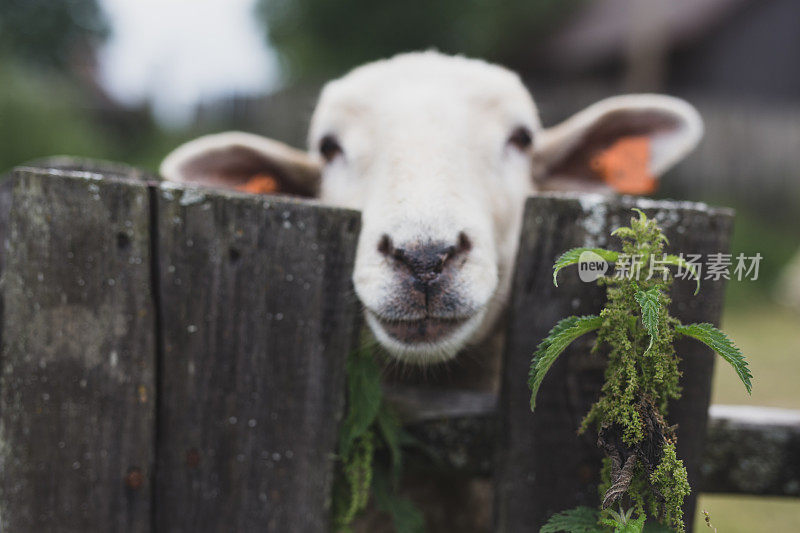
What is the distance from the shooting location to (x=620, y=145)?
8.59 feet

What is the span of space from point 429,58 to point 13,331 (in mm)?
1736

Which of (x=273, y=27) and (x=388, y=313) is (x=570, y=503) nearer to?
(x=388, y=313)

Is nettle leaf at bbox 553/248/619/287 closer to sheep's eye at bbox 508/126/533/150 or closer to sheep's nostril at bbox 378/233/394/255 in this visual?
sheep's nostril at bbox 378/233/394/255

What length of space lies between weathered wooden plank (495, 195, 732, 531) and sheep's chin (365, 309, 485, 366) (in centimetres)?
23

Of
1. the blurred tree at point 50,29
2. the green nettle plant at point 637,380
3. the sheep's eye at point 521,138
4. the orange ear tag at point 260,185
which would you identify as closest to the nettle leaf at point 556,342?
the green nettle plant at point 637,380

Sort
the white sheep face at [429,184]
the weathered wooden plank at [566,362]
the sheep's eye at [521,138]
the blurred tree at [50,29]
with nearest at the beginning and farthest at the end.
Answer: the weathered wooden plank at [566,362], the white sheep face at [429,184], the sheep's eye at [521,138], the blurred tree at [50,29]

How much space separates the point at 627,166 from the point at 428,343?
145 cm

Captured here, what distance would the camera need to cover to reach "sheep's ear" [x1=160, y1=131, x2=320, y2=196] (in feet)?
7.89

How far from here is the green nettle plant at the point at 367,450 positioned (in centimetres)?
141

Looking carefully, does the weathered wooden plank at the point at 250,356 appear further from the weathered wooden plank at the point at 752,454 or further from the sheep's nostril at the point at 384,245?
the weathered wooden plank at the point at 752,454

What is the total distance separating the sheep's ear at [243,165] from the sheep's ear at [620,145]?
96 cm

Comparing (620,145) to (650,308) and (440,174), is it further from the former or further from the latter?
(650,308)

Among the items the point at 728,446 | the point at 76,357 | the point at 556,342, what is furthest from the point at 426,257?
the point at 728,446

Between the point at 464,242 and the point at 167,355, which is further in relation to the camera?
the point at 464,242
